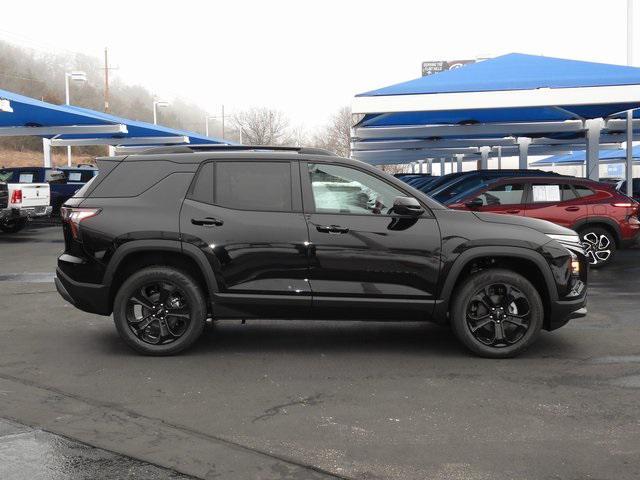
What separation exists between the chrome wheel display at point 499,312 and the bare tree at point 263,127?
75.7 meters

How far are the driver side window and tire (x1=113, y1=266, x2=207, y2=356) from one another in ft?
4.36

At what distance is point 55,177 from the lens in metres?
22.7

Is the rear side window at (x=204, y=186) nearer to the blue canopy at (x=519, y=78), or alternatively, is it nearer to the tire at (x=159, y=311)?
the tire at (x=159, y=311)

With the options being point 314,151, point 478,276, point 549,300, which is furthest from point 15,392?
point 549,300

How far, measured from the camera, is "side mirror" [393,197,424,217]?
18.8 ft

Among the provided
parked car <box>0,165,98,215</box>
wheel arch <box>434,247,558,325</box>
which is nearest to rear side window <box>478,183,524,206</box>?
wheel arch <box>434,247,558,325</box>

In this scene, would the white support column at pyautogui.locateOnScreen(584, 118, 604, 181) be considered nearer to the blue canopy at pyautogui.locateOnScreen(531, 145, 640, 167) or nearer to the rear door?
the rear door

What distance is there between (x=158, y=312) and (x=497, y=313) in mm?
2903

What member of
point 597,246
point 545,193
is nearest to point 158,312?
point 545,193

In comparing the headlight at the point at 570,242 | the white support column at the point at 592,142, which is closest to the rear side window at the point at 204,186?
the headlight at the point at 570,242

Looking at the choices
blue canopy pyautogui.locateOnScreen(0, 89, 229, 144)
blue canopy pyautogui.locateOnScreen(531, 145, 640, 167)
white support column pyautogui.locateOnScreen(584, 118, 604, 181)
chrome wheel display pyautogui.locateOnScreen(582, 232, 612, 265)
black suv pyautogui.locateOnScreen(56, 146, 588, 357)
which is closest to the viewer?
black suv pyautogui.locateOnScreen(56, 146, 588, 357)

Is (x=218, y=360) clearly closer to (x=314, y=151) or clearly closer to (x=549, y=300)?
(x=314, y=151)

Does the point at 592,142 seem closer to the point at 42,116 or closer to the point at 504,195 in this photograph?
the point at 504,195

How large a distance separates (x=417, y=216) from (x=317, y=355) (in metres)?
1.51
